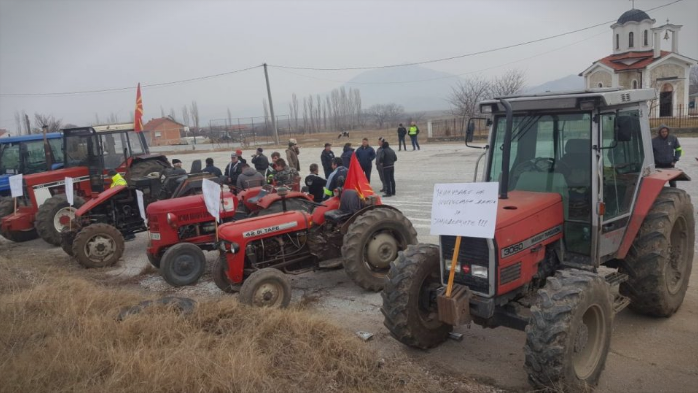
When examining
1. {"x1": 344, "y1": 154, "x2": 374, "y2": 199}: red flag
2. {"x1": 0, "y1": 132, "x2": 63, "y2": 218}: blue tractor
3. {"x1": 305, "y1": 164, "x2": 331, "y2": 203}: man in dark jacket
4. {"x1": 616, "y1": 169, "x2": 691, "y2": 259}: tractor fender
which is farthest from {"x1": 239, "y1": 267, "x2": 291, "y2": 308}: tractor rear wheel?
{"x1": 0, "y1": 132, "x2": 63, "y2": 218}: blue tractor

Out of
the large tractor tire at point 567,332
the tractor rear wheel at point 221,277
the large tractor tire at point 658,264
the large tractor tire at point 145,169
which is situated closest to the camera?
the large tractor tire at point 567,332

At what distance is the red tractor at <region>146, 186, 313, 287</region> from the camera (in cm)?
750

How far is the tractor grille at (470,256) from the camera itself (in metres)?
4.13

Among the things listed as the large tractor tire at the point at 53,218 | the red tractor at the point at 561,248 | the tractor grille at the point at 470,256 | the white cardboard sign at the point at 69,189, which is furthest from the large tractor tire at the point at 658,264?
the large tractor tire at the point at 53,218

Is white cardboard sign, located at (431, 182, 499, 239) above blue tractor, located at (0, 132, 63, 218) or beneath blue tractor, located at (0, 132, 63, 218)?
beneath

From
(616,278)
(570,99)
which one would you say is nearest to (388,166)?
(616,278)

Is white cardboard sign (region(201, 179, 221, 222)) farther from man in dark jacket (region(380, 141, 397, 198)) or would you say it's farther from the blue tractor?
the blue tractor

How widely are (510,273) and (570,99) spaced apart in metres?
1.56

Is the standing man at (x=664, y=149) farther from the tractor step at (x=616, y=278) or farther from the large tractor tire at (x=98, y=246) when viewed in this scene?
the large tractor tire at (x=98, y=246)

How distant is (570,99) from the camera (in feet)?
14.4

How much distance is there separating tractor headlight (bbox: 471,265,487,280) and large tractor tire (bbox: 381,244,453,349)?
0.47 m

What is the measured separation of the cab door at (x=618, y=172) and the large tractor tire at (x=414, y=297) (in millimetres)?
1470

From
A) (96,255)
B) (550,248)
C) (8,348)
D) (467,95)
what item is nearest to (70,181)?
(96,255)

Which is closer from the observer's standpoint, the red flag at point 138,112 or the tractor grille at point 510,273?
the tractor grille at point 510,273
